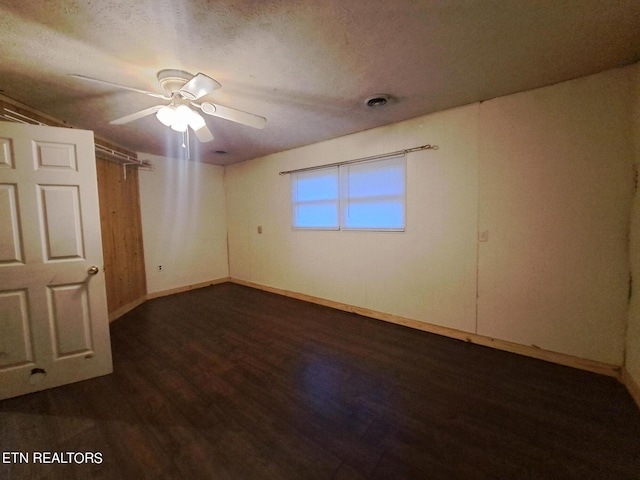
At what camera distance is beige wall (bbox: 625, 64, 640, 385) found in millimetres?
1729

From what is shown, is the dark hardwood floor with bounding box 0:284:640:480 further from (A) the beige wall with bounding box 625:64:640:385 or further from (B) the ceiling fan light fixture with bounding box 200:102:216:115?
(B) the ceiling fan light fixture with bounding box 200:102:216:115

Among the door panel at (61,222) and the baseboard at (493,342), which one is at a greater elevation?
the door panel at (61,222)

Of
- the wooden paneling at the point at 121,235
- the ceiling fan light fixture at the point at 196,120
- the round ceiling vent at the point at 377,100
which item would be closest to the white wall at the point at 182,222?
the wooden paneling at the point at 121,235

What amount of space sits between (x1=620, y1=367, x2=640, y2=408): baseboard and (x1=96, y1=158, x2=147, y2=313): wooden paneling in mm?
5103

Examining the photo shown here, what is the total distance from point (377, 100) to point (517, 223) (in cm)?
173

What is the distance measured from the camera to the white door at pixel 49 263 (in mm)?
1771

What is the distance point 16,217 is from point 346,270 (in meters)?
3.16

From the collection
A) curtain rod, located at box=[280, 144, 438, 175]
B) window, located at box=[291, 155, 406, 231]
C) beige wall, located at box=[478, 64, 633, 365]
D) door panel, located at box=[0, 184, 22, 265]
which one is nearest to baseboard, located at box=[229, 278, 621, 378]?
beige wall, located at box=[478, 64, 633, 365]

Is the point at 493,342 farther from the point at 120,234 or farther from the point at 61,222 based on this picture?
the point at 120,234

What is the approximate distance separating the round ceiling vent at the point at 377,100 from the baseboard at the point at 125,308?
3988 millimetres

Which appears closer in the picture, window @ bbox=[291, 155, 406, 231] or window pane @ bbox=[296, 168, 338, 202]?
window @ bbox=[291, 155, 406, 231]

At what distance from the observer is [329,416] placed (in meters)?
1.58

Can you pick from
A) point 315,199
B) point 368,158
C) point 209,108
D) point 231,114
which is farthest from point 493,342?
point 209,108

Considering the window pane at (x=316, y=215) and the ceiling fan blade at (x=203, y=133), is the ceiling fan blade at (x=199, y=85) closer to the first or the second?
the ceiling fan blade at (x=203, y=133)
